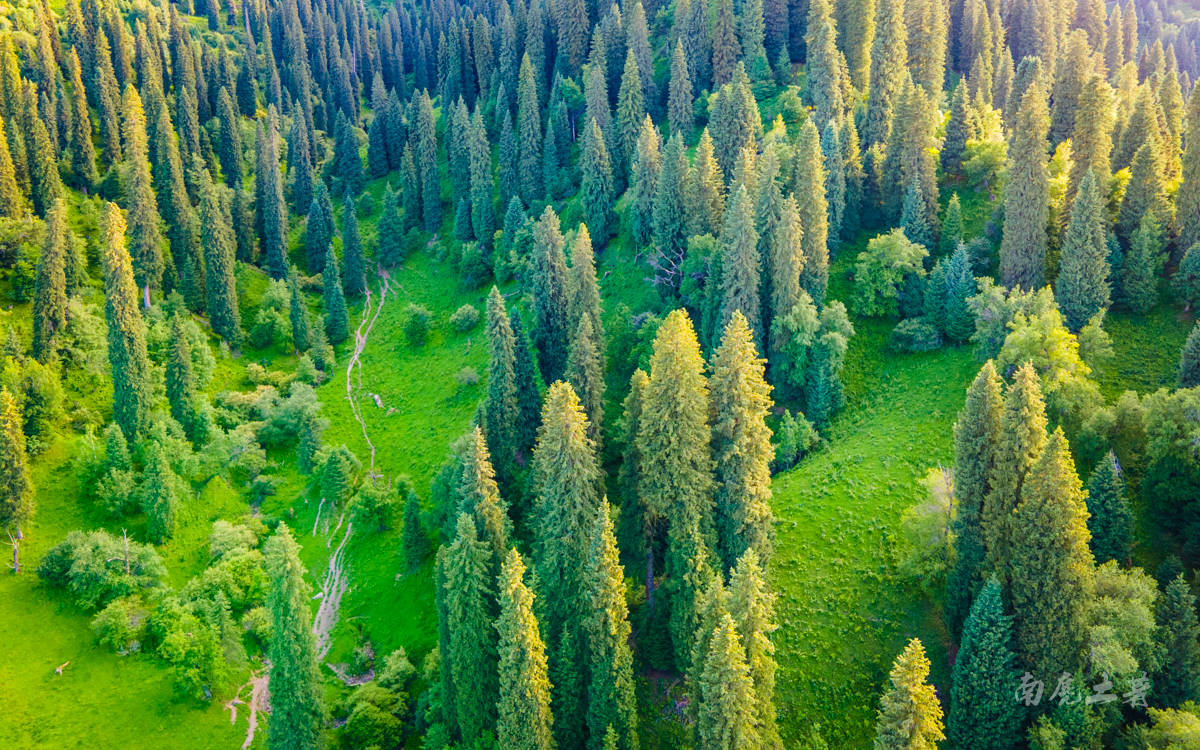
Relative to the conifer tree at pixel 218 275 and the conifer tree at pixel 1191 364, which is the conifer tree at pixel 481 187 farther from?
the conifer tree at pixel 1191 364

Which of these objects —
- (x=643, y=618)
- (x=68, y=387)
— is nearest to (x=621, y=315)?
(x=643, y=618)

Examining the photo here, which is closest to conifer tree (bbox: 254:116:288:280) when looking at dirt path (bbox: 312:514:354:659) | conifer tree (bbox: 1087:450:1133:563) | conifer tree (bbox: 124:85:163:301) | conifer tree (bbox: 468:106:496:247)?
conifer tree (bbox: 124:85:163:301)

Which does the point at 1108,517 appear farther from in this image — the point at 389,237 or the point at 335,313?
the point at 389,237

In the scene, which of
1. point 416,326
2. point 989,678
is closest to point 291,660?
point 989,678

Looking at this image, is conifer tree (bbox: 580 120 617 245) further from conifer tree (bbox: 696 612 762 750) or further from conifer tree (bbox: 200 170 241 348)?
conifer tree (bbox: 696 612 762 750)

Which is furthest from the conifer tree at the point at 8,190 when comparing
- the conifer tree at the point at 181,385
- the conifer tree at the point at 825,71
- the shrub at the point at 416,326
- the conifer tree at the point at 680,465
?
the conifer tree at the point at 825,71
